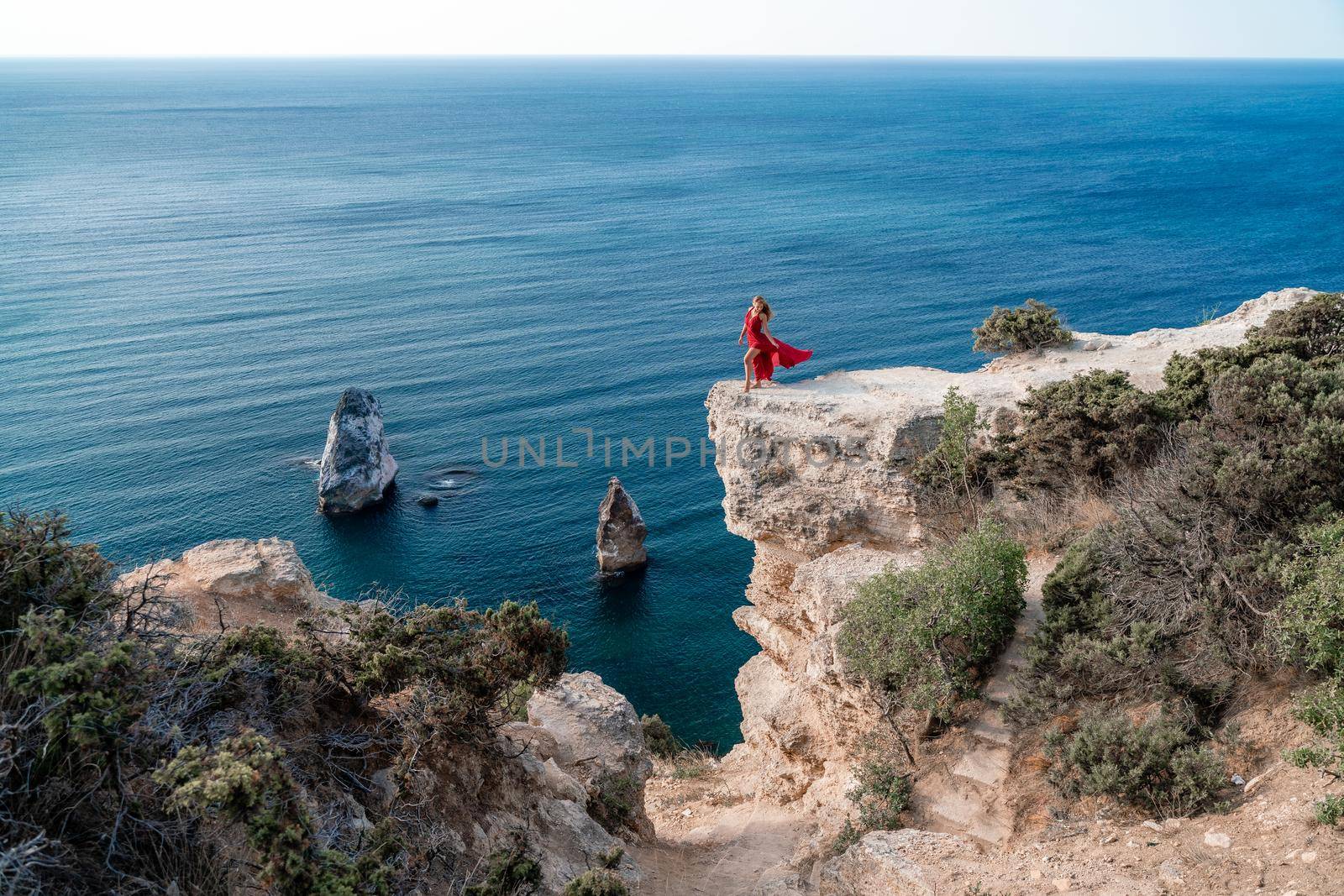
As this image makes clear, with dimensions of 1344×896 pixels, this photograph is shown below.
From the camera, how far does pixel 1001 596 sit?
1603 cm

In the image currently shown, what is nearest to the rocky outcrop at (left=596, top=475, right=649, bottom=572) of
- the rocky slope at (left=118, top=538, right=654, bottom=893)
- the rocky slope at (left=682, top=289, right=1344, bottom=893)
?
the rocky slope at (left=682, top=289, right=1344, bottom=893)

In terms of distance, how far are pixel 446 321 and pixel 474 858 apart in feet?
198

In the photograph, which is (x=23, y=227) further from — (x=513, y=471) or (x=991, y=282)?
(x=991, y=282)

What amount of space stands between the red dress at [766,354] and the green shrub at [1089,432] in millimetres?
6202

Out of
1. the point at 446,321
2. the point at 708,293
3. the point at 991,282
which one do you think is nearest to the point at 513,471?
the point at 446,321

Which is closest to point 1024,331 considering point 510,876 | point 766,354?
point 766,354

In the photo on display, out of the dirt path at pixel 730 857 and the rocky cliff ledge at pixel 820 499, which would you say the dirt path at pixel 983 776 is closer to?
the dirt path at pixel 730 857

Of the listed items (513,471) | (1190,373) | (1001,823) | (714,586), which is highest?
(1190,373)

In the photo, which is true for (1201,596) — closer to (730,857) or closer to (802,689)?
(802,689)

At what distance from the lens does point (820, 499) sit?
22125 millimetres

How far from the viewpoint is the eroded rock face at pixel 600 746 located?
17.6 meters

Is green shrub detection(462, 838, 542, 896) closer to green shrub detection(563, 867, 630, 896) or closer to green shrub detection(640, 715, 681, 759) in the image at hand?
green shrub detection(563, 867, 630, 896)

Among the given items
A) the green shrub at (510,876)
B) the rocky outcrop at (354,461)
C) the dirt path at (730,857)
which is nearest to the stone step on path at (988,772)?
the dirt path at (730,857)

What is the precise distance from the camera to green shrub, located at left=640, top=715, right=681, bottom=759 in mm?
28938
